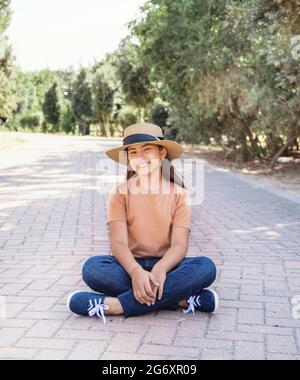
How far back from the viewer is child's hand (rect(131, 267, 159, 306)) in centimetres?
355

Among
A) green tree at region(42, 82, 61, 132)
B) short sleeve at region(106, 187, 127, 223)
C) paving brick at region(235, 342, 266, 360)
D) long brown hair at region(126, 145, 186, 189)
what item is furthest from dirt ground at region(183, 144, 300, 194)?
green tree at region(42, 82, 61, 132)

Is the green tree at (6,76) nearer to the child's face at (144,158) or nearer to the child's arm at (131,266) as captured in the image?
the child's face at (144,158)

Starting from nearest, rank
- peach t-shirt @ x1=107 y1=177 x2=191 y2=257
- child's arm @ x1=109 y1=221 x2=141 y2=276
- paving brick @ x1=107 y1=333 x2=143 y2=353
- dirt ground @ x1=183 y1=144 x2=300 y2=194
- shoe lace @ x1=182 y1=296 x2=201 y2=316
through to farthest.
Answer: paving brick @ x1=107 y1=333 x2=143 y2=353 → child's arm @ x1=109 y1=221 x2=141 y2=276 → shoe lace @ x1=182 y1=296 x2=201 y2=316 → peach t-shirt @ x1=107 y1=177 x2=191 y2=257 → dirt ground @ x1=183 y1=144 x2=300 y2=194

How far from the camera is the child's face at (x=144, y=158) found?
12.8 feet

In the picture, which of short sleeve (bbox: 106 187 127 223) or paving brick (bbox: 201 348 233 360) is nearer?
paving brick (bbox: 201 348 233 360)

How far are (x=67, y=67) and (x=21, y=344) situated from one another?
5230cm

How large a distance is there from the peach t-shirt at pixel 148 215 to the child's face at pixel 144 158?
146 millimetres

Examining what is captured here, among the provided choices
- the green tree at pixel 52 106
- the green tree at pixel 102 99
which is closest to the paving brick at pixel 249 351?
the green tree at pixel 102 99

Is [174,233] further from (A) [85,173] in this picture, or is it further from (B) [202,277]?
(A) [85,173]

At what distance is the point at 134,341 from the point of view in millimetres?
3338

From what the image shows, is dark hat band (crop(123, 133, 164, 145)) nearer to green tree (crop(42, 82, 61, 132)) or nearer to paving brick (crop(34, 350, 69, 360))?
paving brick (crop(34, 350, 69, 360))

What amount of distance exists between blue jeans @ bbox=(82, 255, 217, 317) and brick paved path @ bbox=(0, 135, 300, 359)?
0.36ft
